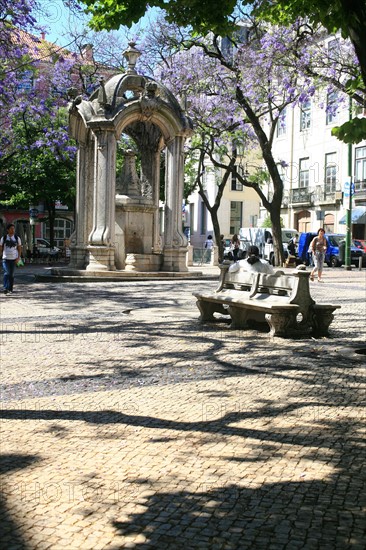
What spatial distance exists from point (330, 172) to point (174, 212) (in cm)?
3103

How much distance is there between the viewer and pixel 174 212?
21672mm

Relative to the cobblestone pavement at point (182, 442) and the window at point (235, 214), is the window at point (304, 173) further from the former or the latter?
the cobblestone pavement at point (182, 442)

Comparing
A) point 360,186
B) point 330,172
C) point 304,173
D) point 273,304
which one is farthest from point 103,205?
point 304,173

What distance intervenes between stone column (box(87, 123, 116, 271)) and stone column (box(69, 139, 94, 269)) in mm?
919

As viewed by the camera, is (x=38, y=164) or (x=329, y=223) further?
(x=329, y=223)

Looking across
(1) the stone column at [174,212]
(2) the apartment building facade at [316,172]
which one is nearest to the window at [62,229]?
(2) the apartment building facade at [316,172]

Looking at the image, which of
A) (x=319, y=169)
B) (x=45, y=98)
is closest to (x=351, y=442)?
(x=45, y=98)

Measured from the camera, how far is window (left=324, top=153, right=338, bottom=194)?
4969 cm

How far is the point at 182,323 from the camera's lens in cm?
1058

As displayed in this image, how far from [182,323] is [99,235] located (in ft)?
33.7

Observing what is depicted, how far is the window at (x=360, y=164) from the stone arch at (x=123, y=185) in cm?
2630

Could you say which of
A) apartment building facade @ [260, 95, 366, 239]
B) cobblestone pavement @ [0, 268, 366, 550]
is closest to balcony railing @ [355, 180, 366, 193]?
apartment building facade @ [260, 95, 366, 239]

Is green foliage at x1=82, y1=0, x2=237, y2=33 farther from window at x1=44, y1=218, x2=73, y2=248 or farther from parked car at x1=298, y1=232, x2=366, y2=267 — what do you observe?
window at x1=44, y1=218, x2=73, y2=248

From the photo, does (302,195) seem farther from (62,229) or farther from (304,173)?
(62,229)
